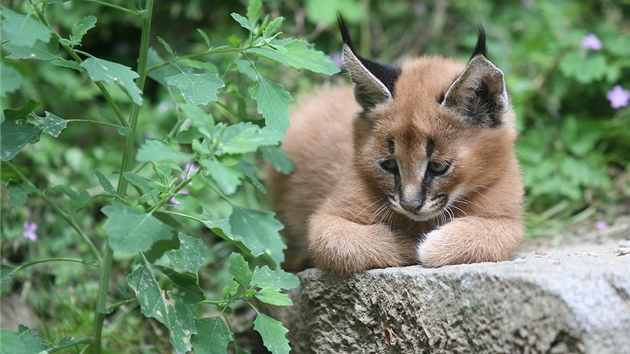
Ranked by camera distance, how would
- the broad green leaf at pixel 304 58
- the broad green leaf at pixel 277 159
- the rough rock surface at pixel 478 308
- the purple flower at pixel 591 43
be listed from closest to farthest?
the rough rock surface at pixel 478 308 < the broad green leaf at pixel 304 58 < the broad green leaf at pixel 277 159 < the purple flower at pixel 591 43

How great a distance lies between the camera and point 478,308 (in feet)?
10.3

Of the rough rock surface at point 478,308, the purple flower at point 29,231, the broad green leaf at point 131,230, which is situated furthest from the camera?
the purple flower at point 29,231

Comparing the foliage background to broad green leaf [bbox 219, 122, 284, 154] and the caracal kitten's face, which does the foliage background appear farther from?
broad green leaf [bbox 219, 122, 284, 154]

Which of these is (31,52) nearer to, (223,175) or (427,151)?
(223,175)

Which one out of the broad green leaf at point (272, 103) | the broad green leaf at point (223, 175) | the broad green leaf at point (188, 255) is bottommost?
the broad green leaf at point (188, 255)

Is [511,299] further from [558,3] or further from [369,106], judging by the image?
[558,3]

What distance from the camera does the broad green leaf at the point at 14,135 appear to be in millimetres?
3453

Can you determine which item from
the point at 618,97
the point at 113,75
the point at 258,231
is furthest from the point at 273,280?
the point at 618,97

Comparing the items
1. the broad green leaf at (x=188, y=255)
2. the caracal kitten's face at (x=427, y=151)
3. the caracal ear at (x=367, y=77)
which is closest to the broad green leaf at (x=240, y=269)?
the broad green leaf at (x=188, y=255)

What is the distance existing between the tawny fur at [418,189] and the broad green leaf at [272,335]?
1.89ft

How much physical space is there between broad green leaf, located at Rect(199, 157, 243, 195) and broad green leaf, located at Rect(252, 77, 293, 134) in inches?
25.2

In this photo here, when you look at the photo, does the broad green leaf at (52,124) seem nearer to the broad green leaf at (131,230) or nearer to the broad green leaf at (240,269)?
the broad green leaf at (131,230)

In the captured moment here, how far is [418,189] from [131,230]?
5.08 feet

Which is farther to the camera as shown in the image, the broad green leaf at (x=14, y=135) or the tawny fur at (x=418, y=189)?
the tawny fur at (x=418, y=189)
